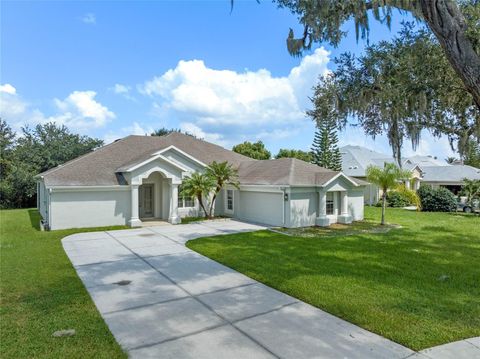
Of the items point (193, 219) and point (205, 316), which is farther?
point (193, 219)

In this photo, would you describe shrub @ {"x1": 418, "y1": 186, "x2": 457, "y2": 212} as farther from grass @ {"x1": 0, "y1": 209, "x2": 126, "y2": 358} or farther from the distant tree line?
the distant tree line

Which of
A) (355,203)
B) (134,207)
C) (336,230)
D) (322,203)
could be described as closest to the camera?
(336,230)

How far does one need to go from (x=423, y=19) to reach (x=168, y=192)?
626 inches

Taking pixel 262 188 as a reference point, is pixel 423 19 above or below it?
above

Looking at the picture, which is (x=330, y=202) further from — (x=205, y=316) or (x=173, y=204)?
(x=205, y=316)

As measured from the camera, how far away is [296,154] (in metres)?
42.2

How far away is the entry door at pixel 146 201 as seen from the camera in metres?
20.5

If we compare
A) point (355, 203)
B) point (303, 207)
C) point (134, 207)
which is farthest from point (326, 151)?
point (134, 207)

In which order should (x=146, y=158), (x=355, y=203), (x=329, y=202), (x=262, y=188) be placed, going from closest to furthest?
(x=146, y=158)
(x=262, y=188)
(x=329, y=202)
(x=355, y=203)

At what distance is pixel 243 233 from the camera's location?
15.5 meters

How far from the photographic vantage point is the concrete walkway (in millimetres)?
5000

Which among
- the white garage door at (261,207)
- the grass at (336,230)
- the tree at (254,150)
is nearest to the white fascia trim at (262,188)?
the white garage door at (261,207)

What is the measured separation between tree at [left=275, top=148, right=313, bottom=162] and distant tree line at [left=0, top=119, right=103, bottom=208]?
888 inches

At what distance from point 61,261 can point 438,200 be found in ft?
91.6
